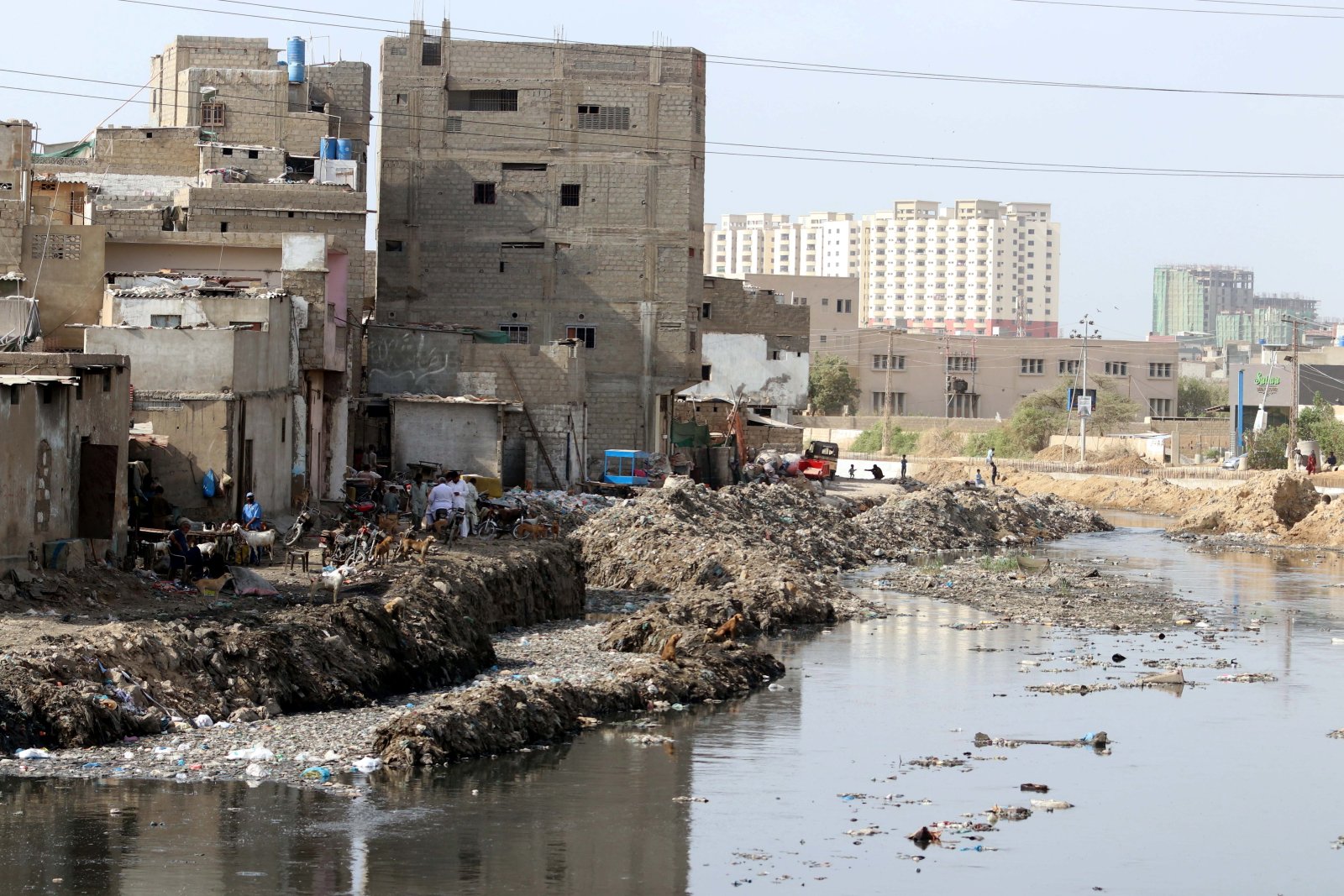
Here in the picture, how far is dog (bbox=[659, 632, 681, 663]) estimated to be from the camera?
2097 centimetres

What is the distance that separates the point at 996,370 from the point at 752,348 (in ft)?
135

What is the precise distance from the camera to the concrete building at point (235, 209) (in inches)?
1210

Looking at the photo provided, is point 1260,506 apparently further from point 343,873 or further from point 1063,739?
point 343,873

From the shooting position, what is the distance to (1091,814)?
1548cm

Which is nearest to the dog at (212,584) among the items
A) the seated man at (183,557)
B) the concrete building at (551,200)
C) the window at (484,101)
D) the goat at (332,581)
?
the seated man at (183,557)

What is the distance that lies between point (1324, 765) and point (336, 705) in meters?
10.0

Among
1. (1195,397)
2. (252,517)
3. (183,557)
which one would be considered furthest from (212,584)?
(1195,397)

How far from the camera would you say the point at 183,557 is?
870 inches

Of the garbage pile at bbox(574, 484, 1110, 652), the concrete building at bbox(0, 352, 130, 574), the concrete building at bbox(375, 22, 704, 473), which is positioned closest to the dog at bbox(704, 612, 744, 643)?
the garbage pile at bbox(574, 484, 1110, 652)

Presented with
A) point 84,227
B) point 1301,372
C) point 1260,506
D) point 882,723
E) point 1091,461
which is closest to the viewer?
point 882,723

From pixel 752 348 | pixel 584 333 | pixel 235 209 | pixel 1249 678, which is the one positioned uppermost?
pixel 235 209

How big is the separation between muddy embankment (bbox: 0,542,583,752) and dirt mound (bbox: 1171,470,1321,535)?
32813 mm

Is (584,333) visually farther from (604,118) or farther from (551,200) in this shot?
(604,118)

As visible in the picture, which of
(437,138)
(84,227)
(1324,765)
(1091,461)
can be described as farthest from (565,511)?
(1091,461)
